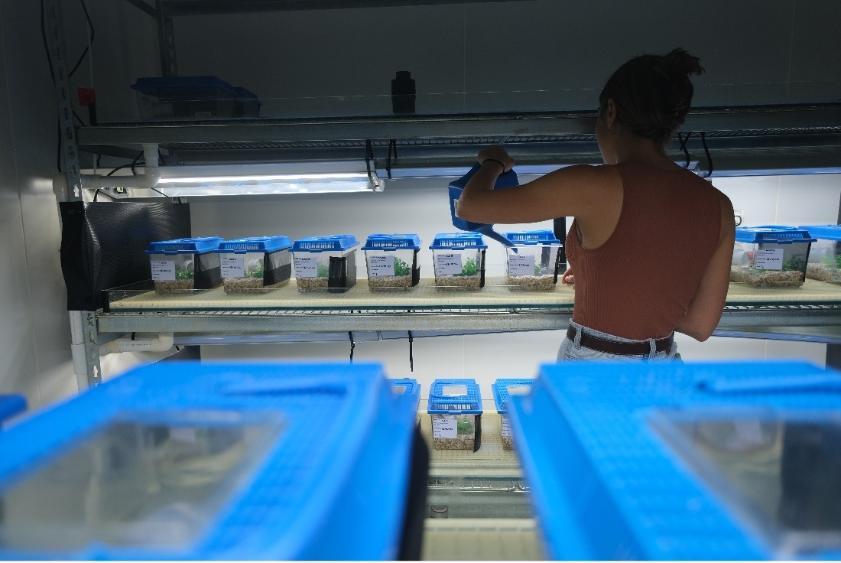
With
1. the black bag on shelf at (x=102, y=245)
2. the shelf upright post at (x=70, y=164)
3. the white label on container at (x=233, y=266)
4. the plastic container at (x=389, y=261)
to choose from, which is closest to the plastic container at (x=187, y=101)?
the shelf upright post at (x=70, y=164)

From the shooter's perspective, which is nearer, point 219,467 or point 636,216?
point 219,467

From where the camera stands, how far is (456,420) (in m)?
1.73

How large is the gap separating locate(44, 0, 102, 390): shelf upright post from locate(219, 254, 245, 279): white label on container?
0.42 metres

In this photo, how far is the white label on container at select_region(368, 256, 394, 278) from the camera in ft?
5.29

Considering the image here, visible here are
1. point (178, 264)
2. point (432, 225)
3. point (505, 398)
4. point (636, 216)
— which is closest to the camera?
point (636, 216)

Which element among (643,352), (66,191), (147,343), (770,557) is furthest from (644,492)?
(66,191)

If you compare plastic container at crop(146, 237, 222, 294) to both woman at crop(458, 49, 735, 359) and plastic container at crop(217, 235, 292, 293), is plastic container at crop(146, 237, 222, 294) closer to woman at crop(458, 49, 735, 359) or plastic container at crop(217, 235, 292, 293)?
plastic container at crop(217, 235, 292, 293)

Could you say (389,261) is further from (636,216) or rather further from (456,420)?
(636,216)

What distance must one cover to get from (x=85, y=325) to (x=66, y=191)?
448 mm

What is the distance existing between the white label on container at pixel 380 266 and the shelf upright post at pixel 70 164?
89cm

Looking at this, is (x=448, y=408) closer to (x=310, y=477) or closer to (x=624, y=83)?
(x=624, y=83)

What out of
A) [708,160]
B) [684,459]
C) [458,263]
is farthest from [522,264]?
[684,459]

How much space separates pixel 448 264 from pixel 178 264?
902 millimetres

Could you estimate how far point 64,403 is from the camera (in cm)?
47
